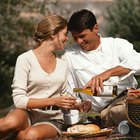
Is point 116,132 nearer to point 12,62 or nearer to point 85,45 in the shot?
point 85,45

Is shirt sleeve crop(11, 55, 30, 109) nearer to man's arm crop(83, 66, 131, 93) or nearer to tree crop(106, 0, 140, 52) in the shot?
man's arm crop(83, 66, 131, 93)

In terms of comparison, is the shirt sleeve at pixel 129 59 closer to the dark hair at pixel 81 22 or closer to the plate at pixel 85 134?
the dark hair at pixel 81 22

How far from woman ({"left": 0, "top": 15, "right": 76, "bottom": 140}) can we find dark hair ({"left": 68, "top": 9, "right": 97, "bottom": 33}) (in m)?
0.21

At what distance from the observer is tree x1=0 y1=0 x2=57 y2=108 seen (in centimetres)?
1272

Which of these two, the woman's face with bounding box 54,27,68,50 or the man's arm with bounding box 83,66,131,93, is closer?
the man's arm with bounding box 83,66,131,93

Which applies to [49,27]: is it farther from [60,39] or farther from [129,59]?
[129,59]

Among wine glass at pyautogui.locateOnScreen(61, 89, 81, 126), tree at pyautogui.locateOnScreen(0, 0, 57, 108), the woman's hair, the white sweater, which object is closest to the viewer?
the white sweater

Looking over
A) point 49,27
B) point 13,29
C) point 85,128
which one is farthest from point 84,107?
point 13,29

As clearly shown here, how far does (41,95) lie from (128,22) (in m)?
10.9

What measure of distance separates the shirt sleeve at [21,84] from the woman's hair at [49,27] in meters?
0.27

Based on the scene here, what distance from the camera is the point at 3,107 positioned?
11.8 m

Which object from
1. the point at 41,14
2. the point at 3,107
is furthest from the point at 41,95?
the point at 41,14

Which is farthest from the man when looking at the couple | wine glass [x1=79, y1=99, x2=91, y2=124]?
wine glass [x1=79, y1=99, x2=91, y2=124]

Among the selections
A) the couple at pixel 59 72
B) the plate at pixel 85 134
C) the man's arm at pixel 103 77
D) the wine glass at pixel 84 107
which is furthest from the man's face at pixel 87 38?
the plate at pixel 85 134
